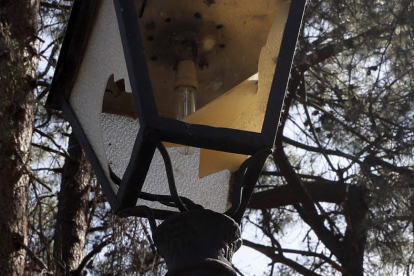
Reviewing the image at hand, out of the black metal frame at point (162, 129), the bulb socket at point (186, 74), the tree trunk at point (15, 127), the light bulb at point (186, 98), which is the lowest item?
the black metal frame at point (162, 129)

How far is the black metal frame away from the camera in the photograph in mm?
1181

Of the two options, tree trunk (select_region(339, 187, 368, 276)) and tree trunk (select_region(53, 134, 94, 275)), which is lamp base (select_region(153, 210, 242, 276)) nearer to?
tree trunk (select_region(53, 134, 94, 275))

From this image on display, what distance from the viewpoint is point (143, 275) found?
338cm

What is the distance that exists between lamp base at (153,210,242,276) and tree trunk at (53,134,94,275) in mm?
2497

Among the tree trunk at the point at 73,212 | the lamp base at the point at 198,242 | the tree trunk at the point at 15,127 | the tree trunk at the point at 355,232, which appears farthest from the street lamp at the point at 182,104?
the tree trunk at the point at 355,232

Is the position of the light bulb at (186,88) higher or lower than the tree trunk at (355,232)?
lower

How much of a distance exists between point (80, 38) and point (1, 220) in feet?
5.80

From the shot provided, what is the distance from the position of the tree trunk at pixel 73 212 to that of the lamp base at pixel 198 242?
2.50 m

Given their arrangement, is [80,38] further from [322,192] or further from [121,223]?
[322,192]

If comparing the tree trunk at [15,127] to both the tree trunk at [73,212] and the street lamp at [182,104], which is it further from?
the street lamp at [182,104]

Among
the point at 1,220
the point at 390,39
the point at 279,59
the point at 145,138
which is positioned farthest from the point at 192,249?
the point at 390,39

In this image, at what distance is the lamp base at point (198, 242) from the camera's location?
1151 millimetres

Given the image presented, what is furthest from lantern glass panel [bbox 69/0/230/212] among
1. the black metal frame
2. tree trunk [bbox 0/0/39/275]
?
tree trunk [bbox 0/0/39/275]

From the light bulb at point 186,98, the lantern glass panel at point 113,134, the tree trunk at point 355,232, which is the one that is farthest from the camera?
the tree trunk at point 355,232
